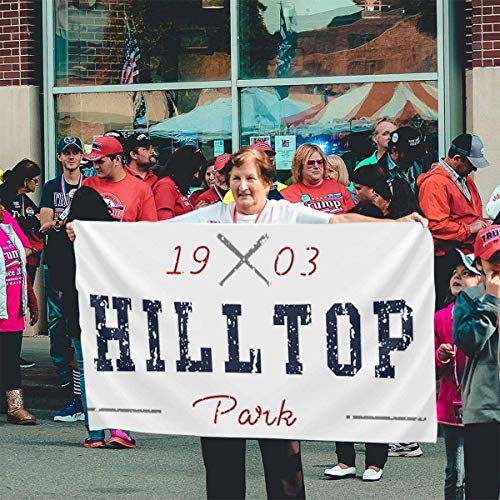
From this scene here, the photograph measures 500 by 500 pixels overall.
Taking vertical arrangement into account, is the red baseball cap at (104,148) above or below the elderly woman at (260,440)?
above

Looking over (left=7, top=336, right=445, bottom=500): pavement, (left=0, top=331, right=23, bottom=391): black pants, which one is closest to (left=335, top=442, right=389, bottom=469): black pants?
(left=7, top=336, right=445, bottom=500): pavement

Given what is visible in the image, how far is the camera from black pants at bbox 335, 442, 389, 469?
829 cm

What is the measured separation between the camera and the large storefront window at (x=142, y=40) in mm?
13961

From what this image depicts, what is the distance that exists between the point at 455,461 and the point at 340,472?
1801 mm

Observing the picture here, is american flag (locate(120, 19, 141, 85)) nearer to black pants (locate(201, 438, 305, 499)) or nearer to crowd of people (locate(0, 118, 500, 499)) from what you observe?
crowd of people (locate(0, 118, 500, 499))

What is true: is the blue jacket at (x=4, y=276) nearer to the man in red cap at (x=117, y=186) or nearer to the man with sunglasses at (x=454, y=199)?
the man in red cap at (x=117, y=186)

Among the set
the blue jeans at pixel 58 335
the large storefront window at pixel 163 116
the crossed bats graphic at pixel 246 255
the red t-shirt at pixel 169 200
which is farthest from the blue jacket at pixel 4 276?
the crossed bats graphic at pixel 246 255

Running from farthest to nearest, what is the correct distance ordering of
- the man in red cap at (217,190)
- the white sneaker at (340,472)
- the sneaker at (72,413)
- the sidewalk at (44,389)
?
1. the sidewalk at (44,389)
2. the man in red cap at (217,190)
3. the sneaker at (72,413)
4. the white sneaker at (340,472)

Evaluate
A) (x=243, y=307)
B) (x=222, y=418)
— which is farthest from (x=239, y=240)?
(x=222, y=418)

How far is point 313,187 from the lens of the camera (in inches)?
403

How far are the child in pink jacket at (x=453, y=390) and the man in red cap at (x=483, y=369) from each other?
35cm

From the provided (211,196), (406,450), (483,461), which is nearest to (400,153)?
(211,196)

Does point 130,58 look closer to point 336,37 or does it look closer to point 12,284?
point 336,37

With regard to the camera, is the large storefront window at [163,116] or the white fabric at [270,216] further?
the large storefront window at [163,116]
